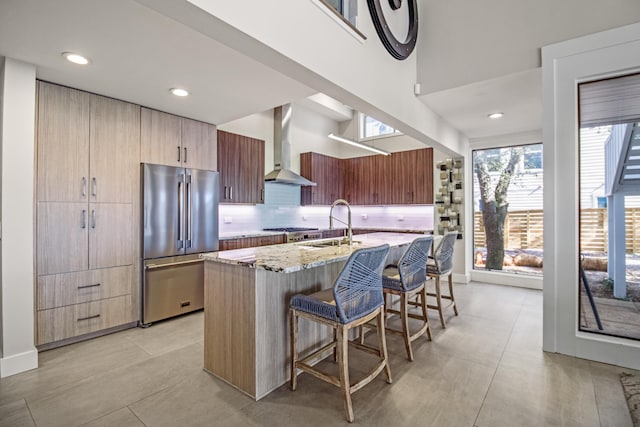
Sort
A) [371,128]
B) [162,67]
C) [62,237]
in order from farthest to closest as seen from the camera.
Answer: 1. [371,128]
2. [62,237]
3. [162,67]

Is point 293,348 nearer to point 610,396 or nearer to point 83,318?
point 610,396

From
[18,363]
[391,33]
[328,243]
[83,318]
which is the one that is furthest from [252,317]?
[391,33]

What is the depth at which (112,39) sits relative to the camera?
2094 mm

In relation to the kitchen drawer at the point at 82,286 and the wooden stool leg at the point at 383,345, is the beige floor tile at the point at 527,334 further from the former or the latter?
the kitchen drawer at the point at 82,286

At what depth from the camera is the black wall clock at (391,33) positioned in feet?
9.20

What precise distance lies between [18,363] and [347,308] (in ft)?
8.58

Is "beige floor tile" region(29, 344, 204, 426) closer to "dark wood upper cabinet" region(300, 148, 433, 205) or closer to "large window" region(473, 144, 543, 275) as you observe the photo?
"dark wood upper cabinet" region(300, 148, 433, 205)

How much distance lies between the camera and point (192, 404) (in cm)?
197

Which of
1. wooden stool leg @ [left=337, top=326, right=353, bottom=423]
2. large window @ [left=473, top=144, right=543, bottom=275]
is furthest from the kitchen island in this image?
large window @ [left=473, top=144, right=543, bottom=275]

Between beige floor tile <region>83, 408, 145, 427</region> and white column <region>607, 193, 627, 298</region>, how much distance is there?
370 centimetres

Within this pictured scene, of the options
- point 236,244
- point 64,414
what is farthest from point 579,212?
point 64,414

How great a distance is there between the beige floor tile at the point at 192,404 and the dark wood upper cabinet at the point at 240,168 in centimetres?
274

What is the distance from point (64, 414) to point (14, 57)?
258cm

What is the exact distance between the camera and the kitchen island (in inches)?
80.0
